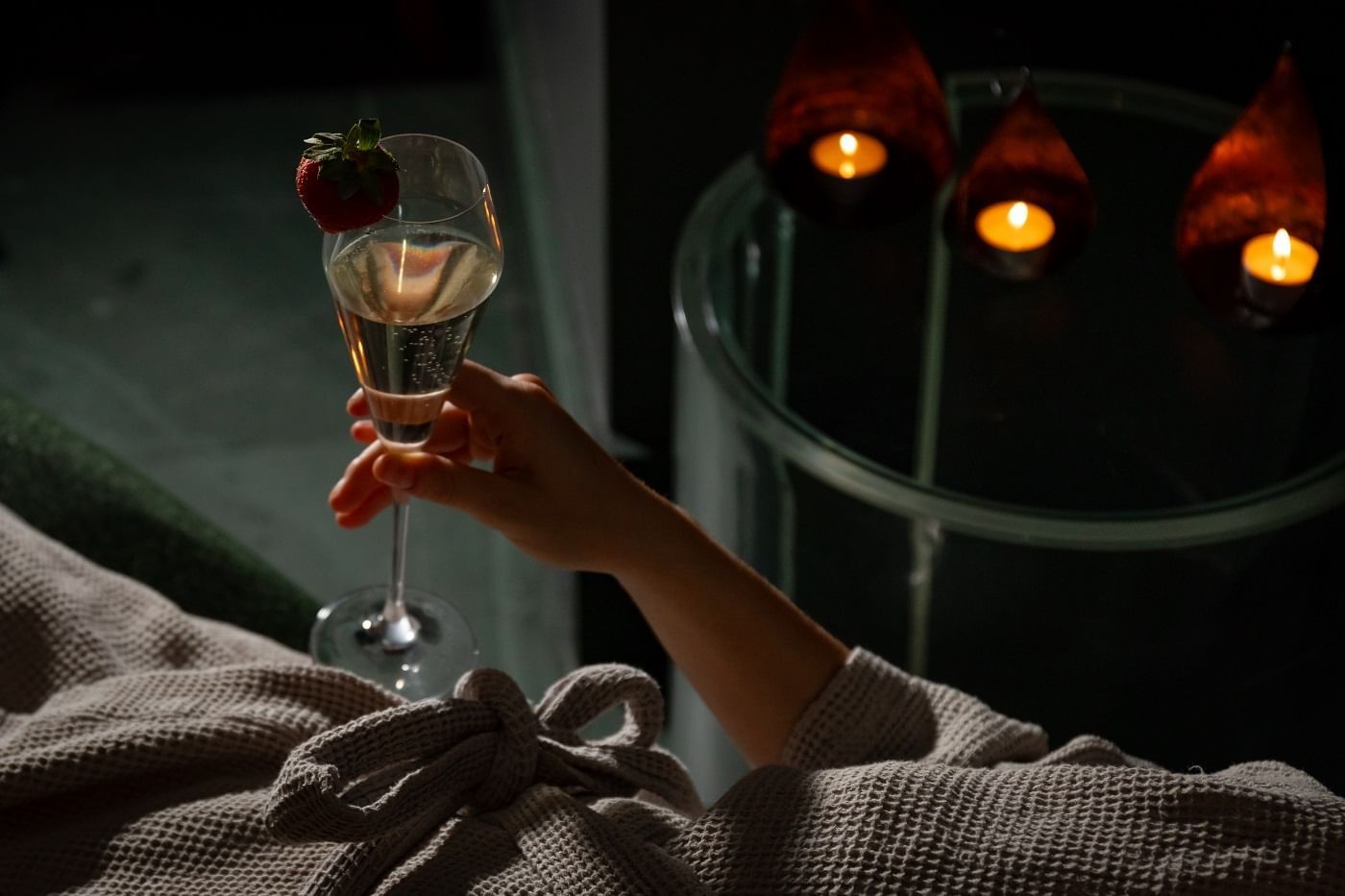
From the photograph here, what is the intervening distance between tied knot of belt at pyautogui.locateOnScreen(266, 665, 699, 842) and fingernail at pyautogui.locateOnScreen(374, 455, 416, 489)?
108 millimetres

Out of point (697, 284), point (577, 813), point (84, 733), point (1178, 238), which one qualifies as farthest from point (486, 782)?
point (1178, 238)

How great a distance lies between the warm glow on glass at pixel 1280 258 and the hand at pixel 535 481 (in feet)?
1.69

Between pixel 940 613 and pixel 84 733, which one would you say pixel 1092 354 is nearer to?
pixel 940 613

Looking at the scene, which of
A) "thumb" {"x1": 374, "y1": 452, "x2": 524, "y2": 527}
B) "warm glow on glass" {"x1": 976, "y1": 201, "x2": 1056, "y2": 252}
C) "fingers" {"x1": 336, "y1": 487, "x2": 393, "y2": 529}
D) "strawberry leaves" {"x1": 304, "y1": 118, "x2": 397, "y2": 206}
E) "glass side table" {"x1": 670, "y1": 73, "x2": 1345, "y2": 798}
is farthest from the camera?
"warm glow on glass" {"x1": 976, "y1": 201, "x2": 1056, "y2": 252}

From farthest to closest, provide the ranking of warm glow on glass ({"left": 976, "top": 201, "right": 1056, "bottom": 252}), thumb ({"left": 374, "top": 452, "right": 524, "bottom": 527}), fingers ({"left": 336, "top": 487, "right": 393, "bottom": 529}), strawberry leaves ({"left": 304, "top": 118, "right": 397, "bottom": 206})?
warm glow on glass ({"left": 976, "top": 201, "right": 1056, "bottom": 252}) → fingers ({"left": 336, "top": 487, "right": 393, "bottom": 529}) → thumb ({"left": 374, "top": 452, "right": 524, "bottom": 527}) → strawberry leaves ({"left": 304, "top": 118, "right": 397, "bottom": 206})

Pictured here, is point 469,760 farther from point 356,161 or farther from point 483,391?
point 356,161

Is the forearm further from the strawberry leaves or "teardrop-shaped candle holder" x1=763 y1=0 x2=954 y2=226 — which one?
"teardrop-shaped candle holder" x1=763 y1=0 x2=954 y2=226

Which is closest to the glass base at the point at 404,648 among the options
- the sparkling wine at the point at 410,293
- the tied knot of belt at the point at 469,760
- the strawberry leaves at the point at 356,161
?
the tied knot of belt at the point at 469,760

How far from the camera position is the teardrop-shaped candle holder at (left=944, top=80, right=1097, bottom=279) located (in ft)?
3.64

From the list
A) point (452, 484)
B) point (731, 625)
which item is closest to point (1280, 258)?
point (731, 625)

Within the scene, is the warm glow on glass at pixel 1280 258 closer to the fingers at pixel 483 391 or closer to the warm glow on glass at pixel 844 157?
the warm glow on glass at pixel 844 157

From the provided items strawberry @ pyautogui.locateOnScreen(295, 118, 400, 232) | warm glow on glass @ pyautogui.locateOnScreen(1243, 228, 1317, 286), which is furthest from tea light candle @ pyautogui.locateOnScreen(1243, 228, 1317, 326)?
strawberry @ pyautogui.locateOnScreen(295, 118, 400, 232)

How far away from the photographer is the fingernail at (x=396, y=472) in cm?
83

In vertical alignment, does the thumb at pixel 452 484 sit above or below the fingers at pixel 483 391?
below
